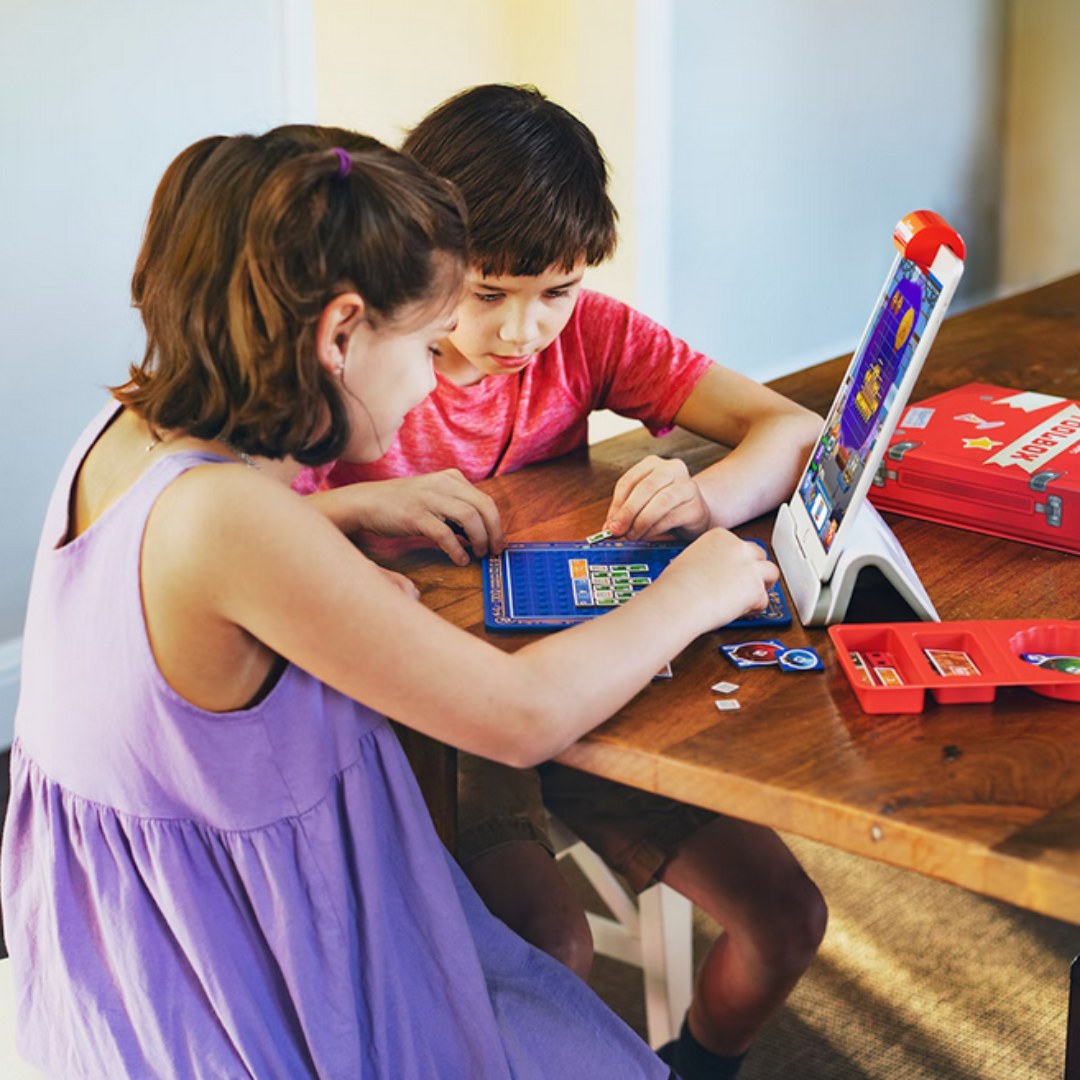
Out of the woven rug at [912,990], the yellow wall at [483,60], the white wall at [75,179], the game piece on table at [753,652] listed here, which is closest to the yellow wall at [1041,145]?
the yellow wall at [483,60]

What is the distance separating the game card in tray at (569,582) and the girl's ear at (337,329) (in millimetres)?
260

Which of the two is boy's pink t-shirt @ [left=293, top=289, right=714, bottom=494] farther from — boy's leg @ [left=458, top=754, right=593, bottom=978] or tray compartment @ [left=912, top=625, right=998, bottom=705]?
tray compartment @ [left=912, top=625, right=998, bottom=705]

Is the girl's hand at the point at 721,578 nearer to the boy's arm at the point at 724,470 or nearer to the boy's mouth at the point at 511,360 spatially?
the boy's arm at the point at 724,470

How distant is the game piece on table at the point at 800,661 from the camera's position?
99 cm

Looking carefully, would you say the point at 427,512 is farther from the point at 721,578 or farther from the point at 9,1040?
the point at 9,1040

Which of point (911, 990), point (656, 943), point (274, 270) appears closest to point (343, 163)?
point (274, 270)

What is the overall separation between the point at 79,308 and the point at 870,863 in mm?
1630

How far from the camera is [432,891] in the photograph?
3.20ft

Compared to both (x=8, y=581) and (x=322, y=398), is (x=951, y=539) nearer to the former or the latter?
(x=322, y=398)

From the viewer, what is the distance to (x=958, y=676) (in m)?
0.94

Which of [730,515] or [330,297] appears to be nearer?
[330,297]

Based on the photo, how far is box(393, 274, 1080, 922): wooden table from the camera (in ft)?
2.54

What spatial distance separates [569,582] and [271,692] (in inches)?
12.7

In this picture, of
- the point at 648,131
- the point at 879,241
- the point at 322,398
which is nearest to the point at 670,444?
the point at 322,398
